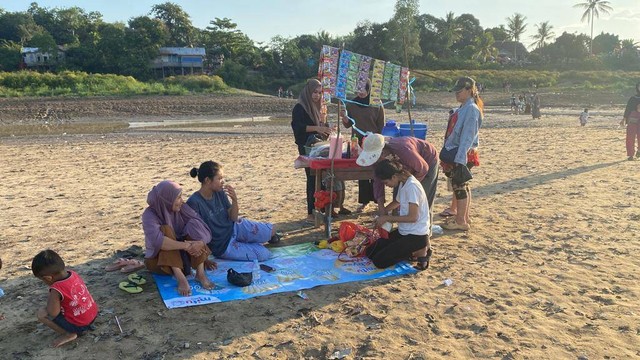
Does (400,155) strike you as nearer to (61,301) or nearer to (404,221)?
(404,221)

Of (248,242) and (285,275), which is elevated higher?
(248,242)

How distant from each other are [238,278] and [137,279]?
3.33ft

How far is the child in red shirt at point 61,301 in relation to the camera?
3660mm

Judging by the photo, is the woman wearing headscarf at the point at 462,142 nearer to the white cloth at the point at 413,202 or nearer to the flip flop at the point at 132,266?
the white cloth at the point at 413,202

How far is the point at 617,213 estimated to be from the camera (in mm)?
6996

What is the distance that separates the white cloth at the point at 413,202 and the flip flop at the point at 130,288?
8.67ft

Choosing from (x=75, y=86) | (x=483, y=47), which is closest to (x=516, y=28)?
(x=483, y=47)

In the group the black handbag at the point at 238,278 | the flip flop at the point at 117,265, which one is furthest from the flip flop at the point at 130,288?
the black handbag at the point at 238,278

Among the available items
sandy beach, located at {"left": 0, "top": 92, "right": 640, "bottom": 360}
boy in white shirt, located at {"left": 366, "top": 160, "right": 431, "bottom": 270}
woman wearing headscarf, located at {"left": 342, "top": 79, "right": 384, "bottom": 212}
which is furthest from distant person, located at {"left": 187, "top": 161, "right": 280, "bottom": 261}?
woman wearing headscarf, located at {"left": 342, "top": 79, "right": 384, "bottom": 212}

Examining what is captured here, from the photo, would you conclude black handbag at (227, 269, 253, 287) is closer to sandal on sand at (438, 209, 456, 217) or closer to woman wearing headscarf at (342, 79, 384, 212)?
woman wearing headscarf at (342, 79, 384, 212)

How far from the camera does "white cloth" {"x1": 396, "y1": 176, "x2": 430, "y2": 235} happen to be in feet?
15.9

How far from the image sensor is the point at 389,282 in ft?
15.9

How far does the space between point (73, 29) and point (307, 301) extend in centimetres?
7532

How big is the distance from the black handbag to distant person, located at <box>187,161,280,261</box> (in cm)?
58
